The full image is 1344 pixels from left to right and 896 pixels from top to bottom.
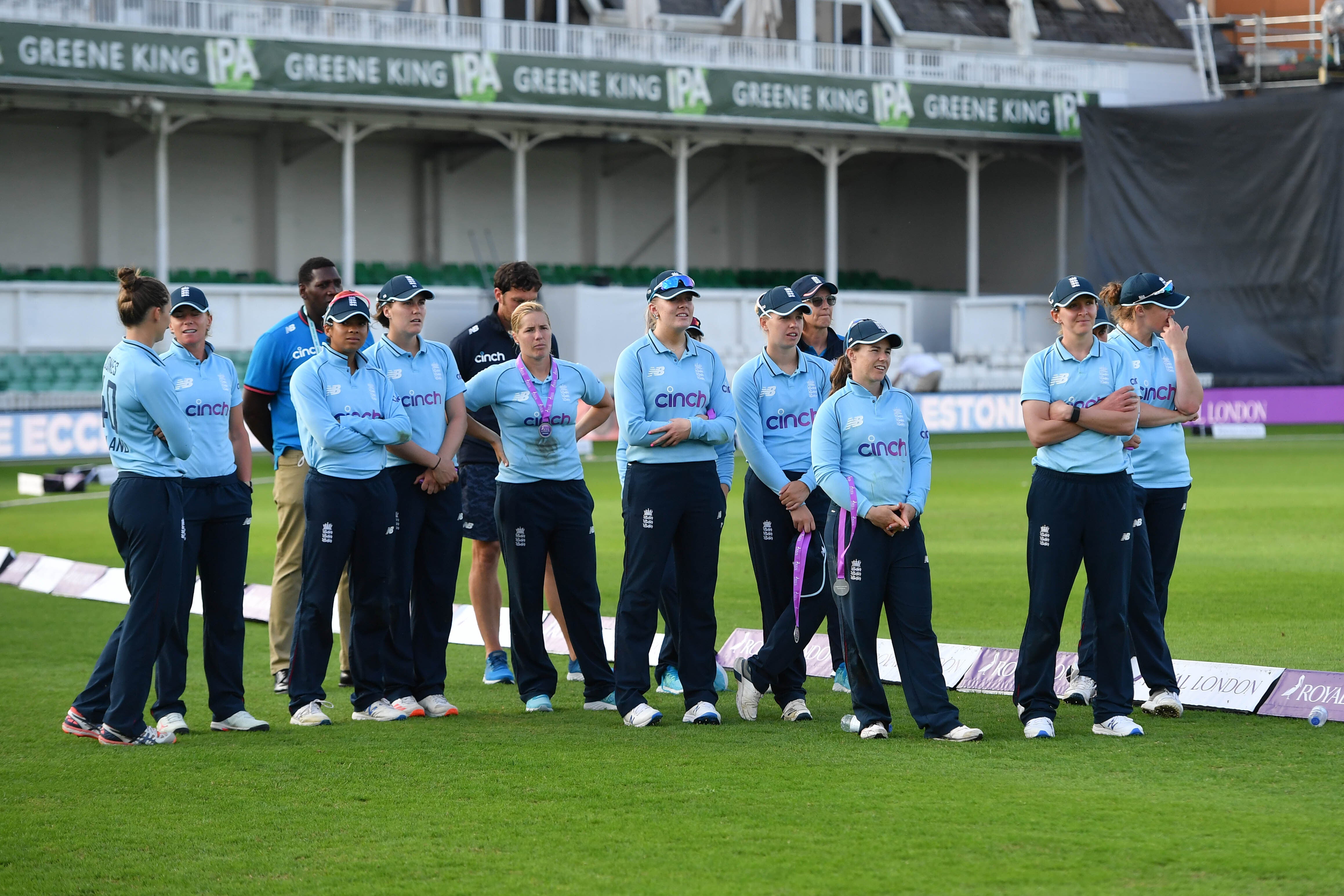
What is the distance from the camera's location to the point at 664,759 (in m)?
6.84

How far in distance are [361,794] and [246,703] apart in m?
2.35

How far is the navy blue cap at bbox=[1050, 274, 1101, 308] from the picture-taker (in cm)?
722

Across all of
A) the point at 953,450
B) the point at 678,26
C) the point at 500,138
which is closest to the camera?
the point at 953,450

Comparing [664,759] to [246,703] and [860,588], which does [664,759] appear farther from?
[246,703]

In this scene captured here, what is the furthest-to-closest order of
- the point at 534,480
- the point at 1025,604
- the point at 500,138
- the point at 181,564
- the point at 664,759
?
the point at 500,138 → the point at 1025,604 → the point at 534,480 → the point at 181,564 → the point at 664,759

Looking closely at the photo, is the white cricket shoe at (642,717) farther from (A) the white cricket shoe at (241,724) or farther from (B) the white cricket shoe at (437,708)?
(A) the white cricket shoe at (241,724)

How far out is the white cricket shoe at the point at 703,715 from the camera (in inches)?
302

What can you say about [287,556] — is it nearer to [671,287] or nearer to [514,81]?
[671,287]

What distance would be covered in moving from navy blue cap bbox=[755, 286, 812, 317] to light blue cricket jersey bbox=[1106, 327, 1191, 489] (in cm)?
149

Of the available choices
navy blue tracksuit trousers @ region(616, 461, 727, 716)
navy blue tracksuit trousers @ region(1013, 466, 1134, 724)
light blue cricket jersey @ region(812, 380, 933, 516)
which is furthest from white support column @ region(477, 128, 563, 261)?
navy blue tracksuit trousers @ region(1013, 466, 1134, 724)

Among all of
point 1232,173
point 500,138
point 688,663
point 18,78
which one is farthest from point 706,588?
point 1232,173

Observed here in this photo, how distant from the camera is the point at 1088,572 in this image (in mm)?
7324

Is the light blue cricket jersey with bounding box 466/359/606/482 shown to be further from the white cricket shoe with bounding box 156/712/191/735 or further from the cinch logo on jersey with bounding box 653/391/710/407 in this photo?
the white cricket shoe with bounding box 156/712/191/735

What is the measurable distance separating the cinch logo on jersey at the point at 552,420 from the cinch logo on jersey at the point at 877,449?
4.92 feet
